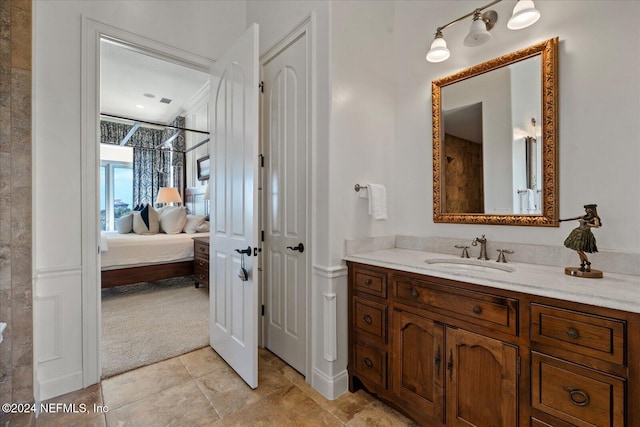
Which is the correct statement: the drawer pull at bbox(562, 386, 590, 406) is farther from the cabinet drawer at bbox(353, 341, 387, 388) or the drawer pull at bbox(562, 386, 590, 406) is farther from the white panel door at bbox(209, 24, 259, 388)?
the white panel door at bbox(209, 24, 259, 388)

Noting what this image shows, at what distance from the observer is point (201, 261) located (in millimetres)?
3998

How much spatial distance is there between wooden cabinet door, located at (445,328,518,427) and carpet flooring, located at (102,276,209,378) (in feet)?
6.65

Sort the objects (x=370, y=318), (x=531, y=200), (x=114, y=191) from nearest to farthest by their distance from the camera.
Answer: (x=531, y=200) < (x=370, y=318) < (x=114, y=191)

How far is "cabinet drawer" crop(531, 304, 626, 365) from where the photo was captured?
0.98m

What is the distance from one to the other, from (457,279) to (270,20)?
2.31m

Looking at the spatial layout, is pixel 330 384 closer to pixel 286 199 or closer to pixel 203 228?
pixel 286 199

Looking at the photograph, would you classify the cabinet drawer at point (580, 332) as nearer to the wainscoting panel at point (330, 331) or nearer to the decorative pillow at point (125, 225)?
the wainscoting panel at point (330, 331)

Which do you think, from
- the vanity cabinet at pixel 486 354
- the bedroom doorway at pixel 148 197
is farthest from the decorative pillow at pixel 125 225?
the vanity cabinet at pixel 486 354

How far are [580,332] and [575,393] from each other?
0.74ft


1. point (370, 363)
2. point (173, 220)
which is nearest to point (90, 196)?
point (370, 363)

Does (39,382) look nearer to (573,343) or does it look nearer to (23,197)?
(23,197)

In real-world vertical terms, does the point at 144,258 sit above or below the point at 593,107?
below

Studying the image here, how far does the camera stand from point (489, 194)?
6.02ft

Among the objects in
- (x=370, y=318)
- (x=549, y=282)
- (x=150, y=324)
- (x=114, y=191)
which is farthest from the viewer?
(x=114, y=191)
